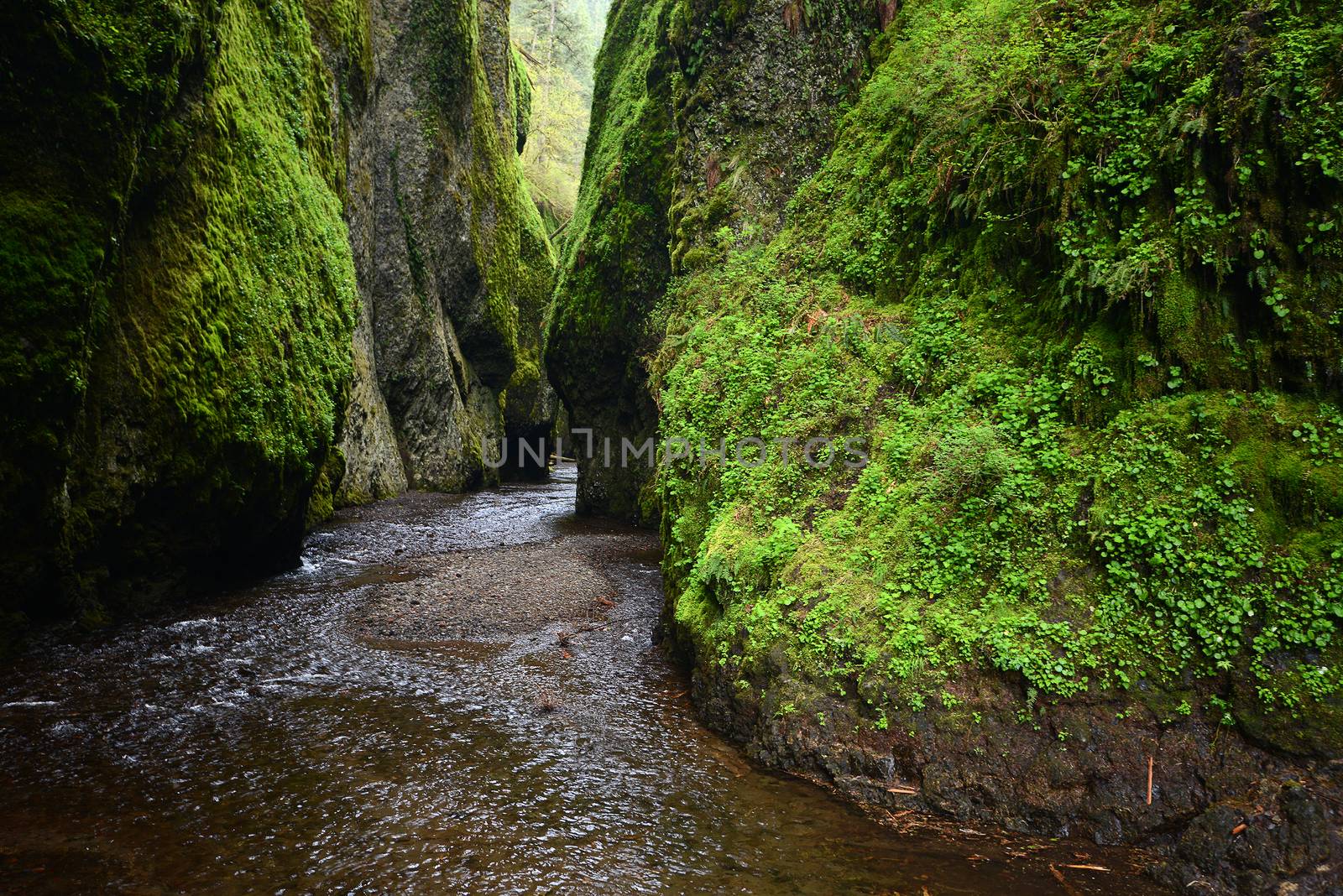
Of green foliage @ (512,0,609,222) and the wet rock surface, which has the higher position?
green foliage @ (512,0,609,222)

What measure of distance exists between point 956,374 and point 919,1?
685cm

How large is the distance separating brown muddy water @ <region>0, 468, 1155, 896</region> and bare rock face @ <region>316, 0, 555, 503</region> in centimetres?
1147

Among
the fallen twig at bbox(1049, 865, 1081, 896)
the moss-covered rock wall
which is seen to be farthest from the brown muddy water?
the moss-covered rock wall

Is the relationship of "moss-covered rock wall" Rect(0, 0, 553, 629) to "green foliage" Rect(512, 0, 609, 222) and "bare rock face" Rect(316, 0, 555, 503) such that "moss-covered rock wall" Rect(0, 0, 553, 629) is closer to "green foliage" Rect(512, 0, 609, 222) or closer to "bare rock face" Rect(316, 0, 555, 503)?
"bare rock face" Rect(316, 0, 555, 503)

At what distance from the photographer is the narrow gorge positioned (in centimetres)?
434

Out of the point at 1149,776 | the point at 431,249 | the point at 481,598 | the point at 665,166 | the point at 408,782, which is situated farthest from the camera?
the point at 431,249

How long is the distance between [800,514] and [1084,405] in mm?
2534

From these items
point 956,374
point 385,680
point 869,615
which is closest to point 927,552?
point 869,615

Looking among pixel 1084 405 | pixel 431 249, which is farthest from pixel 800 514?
pixel 431 249

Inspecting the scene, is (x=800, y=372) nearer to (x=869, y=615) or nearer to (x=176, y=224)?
(x=869, y=615)

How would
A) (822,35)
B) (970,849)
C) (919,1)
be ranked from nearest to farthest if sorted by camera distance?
(970,849) < (919,1) < (822,35)

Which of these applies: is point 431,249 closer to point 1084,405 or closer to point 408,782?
point 408,782

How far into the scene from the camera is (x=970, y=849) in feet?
14.3

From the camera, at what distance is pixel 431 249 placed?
24875 mm
